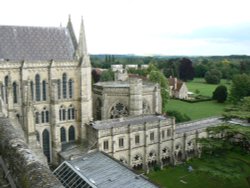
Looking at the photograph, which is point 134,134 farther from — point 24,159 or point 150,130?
point 24,159

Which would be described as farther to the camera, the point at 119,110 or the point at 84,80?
the point at 119,110

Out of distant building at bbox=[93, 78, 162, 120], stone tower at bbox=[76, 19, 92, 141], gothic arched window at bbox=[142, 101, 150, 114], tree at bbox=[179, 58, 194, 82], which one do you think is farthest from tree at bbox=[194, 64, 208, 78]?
stone tower at bbox=[76, 19, 92, 141]

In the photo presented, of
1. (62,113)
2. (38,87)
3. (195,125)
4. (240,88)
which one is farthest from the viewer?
(240,88)

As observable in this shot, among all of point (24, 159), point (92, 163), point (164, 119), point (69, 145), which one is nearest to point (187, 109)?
point (164, 119)

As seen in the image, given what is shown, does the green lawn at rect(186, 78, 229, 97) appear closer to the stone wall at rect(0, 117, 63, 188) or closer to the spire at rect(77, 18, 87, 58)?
the spire at rect(77, 18, 87, 58)

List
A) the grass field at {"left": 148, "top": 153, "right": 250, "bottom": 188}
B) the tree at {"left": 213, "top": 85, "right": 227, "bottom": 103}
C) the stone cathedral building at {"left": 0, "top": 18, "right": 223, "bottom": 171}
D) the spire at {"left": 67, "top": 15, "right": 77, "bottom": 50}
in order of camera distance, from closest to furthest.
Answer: the grass field at {"left": 148, "top": 153, "right": 250, "bottom": 188} → the stone cathedral building at {"left": 0, "top": 18, "right": 223, "bottom": 171} → the spire at {"left": 67, "top": 15, "right": 77, "bottom": 50} → the tree at {"left": 213, "top": 85, "right": 227, "bottom": 103}

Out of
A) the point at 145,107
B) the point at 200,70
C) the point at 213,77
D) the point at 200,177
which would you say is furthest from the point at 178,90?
the point at 200,70

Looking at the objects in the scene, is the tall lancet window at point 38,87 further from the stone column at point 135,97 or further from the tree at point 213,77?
the tree at point 213,77

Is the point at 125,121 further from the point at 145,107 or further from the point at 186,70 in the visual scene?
the point at 186,70

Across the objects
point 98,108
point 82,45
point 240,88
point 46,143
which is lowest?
point 46,143
